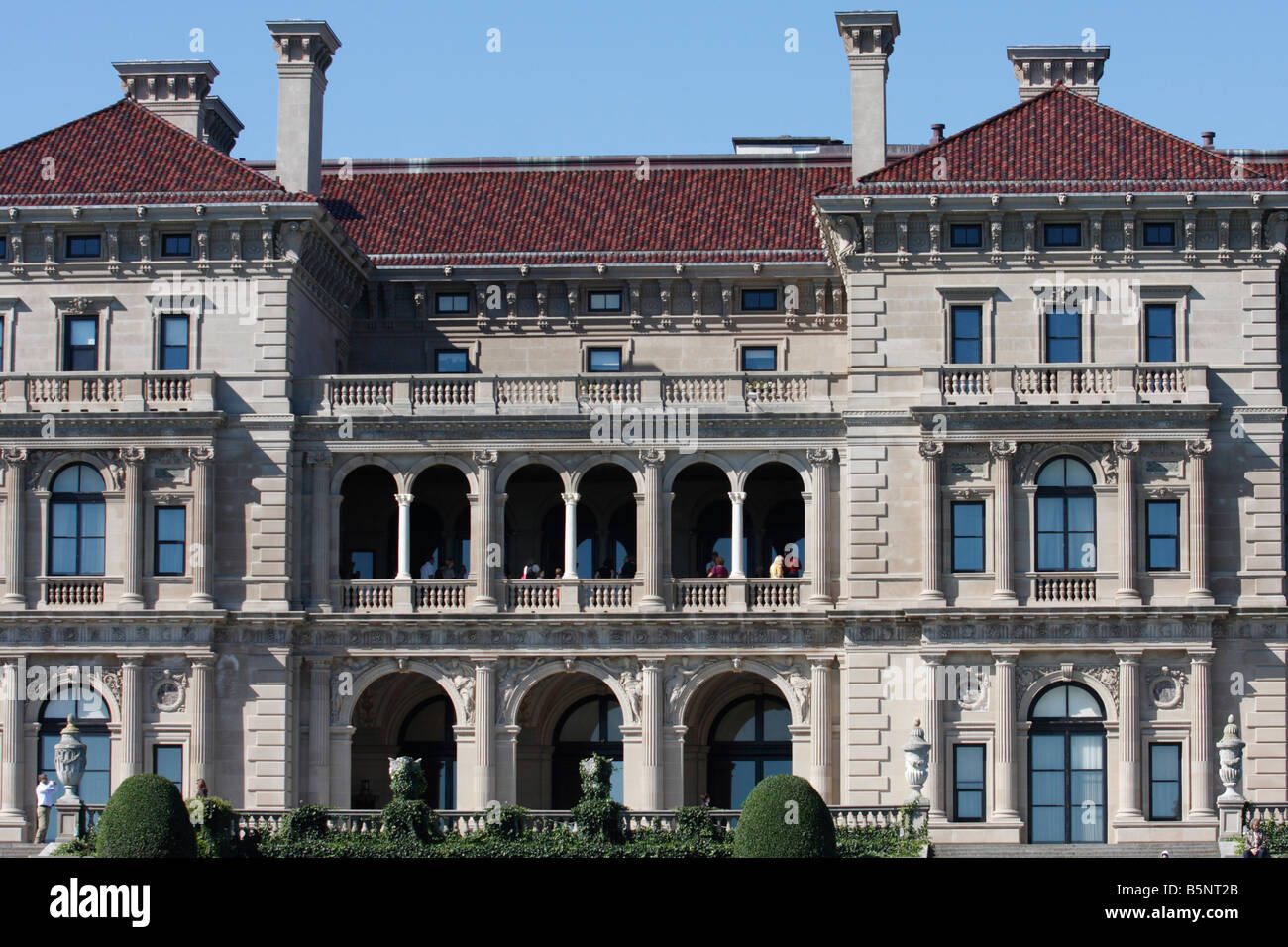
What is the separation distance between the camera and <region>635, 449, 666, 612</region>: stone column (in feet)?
203

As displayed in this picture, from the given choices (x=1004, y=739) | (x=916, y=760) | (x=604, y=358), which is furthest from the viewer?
(x=604, y=358)

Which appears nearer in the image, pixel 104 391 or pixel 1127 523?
pixel 1127 523

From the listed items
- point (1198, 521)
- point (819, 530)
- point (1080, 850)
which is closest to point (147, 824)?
point (819, 530)

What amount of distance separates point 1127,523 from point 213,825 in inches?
871

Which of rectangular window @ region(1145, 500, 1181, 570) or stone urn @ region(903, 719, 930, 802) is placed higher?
rectangular window @ region(1145, 500, 1181, 570)

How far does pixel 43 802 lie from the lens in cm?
5769

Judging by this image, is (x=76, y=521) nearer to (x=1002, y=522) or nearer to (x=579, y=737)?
(x=579, y=737)

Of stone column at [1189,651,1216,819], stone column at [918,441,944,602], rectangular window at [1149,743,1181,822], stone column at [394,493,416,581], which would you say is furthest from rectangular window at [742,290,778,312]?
rectangular window at [1149,743,1181,822]

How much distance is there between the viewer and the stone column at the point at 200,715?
6016cm

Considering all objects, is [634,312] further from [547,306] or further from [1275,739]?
[1275,739]

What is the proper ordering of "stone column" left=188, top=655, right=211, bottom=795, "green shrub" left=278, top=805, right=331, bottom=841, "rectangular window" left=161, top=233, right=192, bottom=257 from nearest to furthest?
1. "green shrub" left=278, top=805, right=331, bottom=841
2. "stone column" left=188, top=655, right=211, bottom=795
3. "rectangular window" left=161, top=233, right=192, bottom=257

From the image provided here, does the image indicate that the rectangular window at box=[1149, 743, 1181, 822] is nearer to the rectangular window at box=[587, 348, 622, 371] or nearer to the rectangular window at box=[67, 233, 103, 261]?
the rectangular window at box=[587, 348, 622, 371]

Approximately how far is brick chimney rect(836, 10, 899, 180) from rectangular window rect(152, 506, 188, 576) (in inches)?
752

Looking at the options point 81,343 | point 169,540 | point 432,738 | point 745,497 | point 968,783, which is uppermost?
point 81,343
